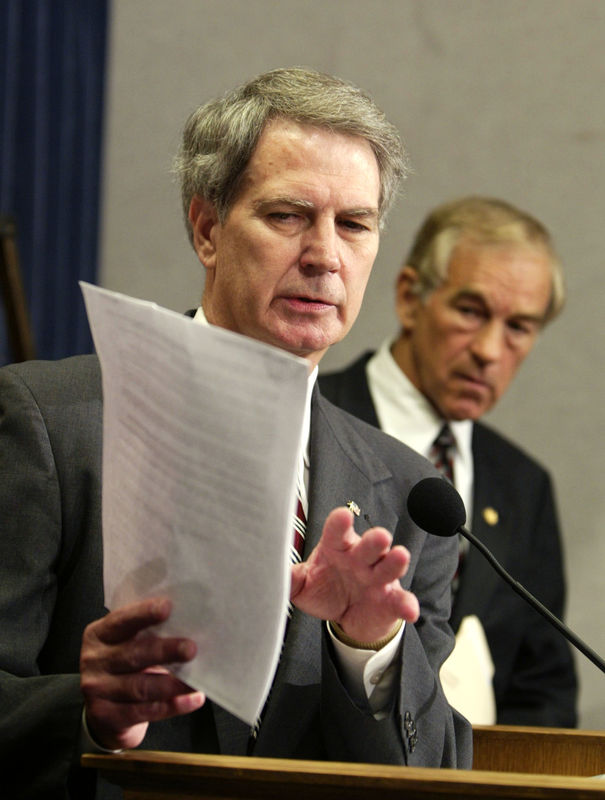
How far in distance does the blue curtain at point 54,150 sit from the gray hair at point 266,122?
80.9 inches

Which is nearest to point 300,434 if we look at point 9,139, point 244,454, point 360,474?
point 244,454

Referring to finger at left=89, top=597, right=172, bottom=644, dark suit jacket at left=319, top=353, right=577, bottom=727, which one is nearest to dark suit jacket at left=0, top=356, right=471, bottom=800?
finger at left=89, top=597, right=172, bottom=644

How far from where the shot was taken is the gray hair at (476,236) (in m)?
3.47

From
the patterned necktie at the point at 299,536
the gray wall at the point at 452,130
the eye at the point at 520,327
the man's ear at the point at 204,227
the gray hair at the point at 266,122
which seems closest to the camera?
the patterned necktie at the point at 299,536

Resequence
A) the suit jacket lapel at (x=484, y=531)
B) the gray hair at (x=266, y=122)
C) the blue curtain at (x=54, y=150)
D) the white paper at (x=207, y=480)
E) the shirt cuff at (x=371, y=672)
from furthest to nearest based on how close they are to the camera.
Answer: the blue curtain at (x=54, y=150) < the suit jacket lapel at (x=484, y=531) < the gray hair at (x=266, y=122) < the shirt cuff at (x=371, y=672) < the white paper at (x=207, y=480)

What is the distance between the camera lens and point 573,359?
14.5ft

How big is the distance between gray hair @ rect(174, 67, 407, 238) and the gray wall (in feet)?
8.30

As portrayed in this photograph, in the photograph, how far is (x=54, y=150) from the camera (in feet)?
12.7

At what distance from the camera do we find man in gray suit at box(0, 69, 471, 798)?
119cm

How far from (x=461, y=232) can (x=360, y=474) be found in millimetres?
1890

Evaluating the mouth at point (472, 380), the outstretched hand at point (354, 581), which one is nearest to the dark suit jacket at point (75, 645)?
the outstretched hand at point (354, 581)

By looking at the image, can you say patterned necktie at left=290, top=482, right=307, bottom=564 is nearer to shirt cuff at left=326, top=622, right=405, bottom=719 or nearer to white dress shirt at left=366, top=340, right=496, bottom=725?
shirt cuff at left=326, top=622, right=405, bottom=719

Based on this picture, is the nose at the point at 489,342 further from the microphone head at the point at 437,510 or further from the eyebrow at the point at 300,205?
the microphone head at the point at 437,510

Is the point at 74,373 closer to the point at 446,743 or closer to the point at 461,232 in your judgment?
the point at 446,743
